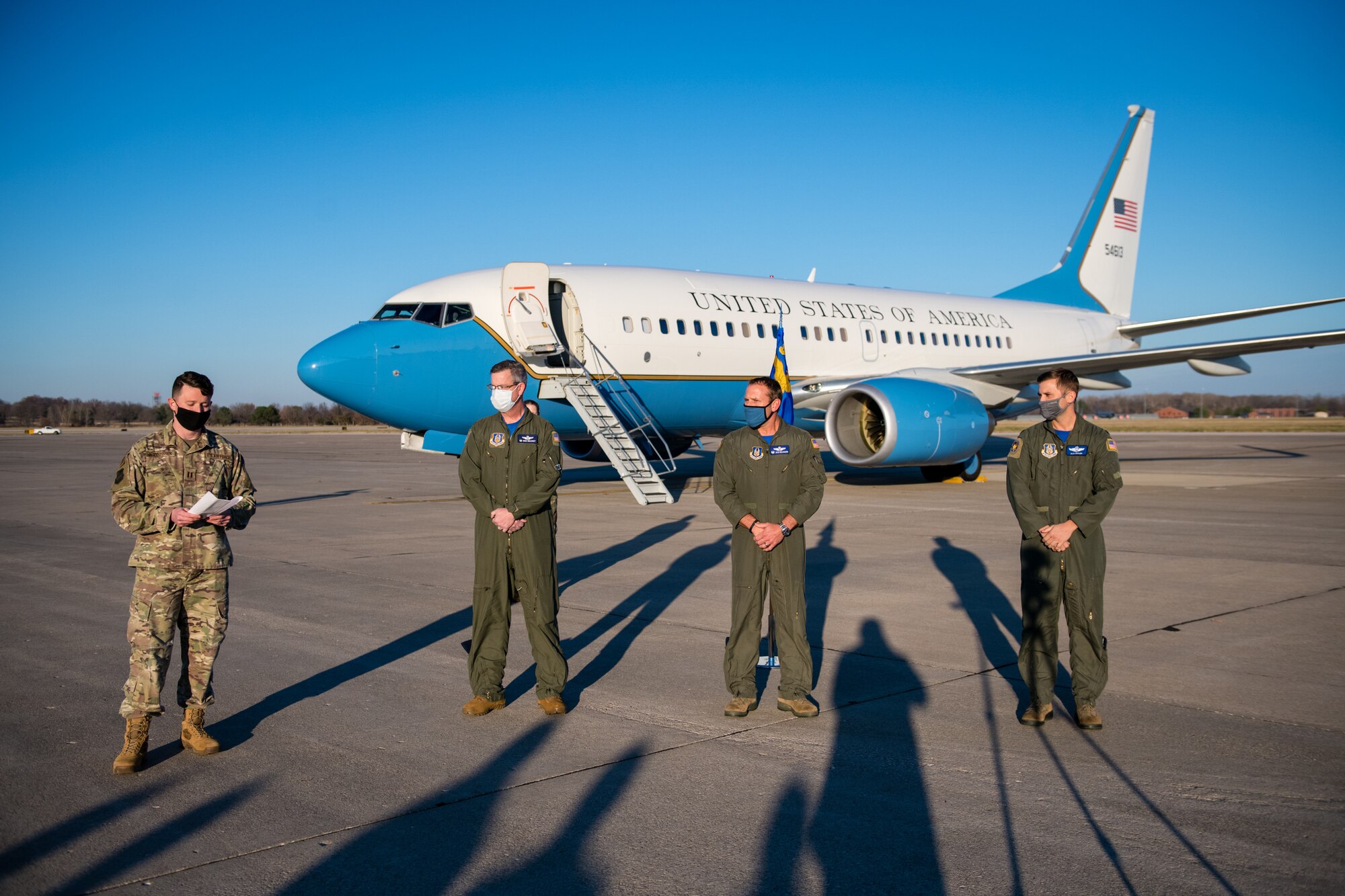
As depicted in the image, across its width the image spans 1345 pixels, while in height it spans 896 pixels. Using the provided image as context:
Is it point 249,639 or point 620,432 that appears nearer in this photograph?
point 249,639

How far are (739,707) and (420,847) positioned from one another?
197cm

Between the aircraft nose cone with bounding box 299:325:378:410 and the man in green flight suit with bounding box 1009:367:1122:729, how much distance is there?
11355 millimetres

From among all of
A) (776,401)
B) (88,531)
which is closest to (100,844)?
(776,401)

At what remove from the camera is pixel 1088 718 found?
4.83 m

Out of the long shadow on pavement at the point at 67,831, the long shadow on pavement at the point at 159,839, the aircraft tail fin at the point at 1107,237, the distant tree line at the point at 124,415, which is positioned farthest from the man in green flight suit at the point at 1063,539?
the distant tree line at the point at 124,415

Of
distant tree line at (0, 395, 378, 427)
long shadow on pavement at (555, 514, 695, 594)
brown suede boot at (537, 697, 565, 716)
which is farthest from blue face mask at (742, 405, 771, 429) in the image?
distant tree line at (0, 395, 378, 427)

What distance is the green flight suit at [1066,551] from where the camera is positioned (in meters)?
4.89

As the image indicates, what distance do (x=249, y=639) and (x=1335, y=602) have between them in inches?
309

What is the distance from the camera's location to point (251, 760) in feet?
14.7

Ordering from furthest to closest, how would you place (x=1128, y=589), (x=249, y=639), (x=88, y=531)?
1. (x=88, y=531)
2. (x=1128, y=589)
3. (x=249, y=639)

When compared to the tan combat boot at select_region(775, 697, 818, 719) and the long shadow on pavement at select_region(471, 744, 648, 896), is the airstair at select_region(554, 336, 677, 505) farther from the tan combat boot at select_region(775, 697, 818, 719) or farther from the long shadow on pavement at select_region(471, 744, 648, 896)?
the long shadow on pavement at select_region(471, 744, 648, 896)

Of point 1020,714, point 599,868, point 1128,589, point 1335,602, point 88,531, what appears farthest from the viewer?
point 88,531

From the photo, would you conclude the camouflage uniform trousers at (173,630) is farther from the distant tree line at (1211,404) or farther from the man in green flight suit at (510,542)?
the distant tree line at (1211,404)

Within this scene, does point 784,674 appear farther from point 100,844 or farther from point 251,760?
point 100,844
